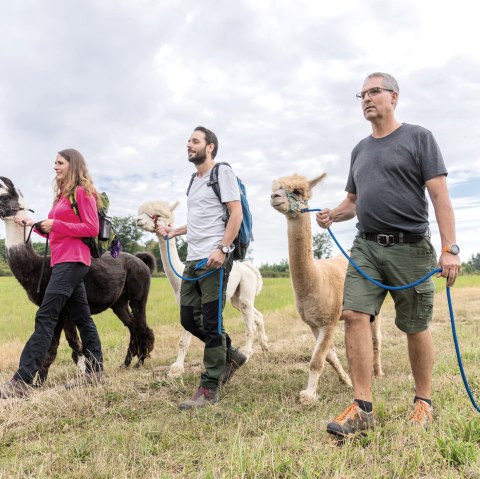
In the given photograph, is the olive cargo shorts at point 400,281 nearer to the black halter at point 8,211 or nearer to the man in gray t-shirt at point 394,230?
the man in gray t-shirt at point 394,230

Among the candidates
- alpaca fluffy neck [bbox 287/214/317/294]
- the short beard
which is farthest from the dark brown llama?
alpaca fluffy neck [bbox 287/214/317/294]

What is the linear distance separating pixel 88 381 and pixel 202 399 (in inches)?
60.9

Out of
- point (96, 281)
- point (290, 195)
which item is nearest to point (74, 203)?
point (96, 281)

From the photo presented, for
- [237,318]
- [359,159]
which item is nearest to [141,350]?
[359,159]

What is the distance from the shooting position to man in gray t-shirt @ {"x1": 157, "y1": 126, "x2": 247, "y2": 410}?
14.4 ft

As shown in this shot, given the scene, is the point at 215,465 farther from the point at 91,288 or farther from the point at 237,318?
the point at 237,318

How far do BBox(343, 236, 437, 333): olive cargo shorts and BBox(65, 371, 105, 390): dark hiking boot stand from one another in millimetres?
2736

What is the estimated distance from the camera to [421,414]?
3404 millimetres

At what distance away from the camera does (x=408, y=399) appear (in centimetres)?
400

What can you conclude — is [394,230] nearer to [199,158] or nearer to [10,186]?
[199,158]

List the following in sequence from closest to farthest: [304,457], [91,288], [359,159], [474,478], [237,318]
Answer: [474,478]
[304,457]
[359,159]
[91,288]
[237,318]

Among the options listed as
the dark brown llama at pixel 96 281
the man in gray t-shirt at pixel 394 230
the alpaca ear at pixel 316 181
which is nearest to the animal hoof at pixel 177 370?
the dark brown llama at pixel 96 281

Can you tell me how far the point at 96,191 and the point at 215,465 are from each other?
11.2 feet

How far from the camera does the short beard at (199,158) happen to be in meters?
4.60
